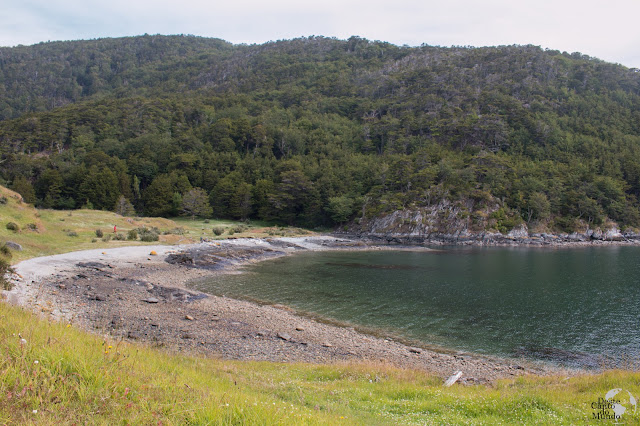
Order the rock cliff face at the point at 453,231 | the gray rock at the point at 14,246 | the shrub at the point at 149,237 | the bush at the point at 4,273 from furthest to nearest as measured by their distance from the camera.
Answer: the rock cliff face at the point at 453,231, the shrub at the point at 149,237, the gray rock at the point at 14,246, the bush at the point at 4,273

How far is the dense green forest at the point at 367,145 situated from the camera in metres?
80.3

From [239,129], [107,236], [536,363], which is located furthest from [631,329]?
[239,129]

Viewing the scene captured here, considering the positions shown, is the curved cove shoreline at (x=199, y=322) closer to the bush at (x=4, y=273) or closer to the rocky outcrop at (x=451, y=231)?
the bush at (x=4, y=273)

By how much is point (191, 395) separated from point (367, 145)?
113 metres

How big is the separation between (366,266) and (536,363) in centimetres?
2605

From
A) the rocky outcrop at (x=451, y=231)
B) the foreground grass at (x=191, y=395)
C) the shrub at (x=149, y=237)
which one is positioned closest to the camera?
the foreground grass at (x=191, y=395)

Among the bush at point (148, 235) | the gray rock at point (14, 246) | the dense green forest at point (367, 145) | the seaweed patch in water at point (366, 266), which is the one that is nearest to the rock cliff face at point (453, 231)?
the dense green forest at point (367, 145)

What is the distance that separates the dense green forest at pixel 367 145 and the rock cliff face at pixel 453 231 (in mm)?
1477

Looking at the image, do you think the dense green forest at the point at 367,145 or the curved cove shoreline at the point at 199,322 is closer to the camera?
the curved cove shoreline at the point at 199,322

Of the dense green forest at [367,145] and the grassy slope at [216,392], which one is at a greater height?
the dense green forest at [367,145]

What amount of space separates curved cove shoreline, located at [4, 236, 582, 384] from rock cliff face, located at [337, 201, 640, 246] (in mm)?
51558

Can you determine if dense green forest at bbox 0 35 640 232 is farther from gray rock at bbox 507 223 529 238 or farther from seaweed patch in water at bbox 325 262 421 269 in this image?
seaweed patch in water at bbox 325 262 421 269

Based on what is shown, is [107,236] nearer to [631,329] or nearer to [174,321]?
[174,321]

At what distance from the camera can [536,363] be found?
15578mm
